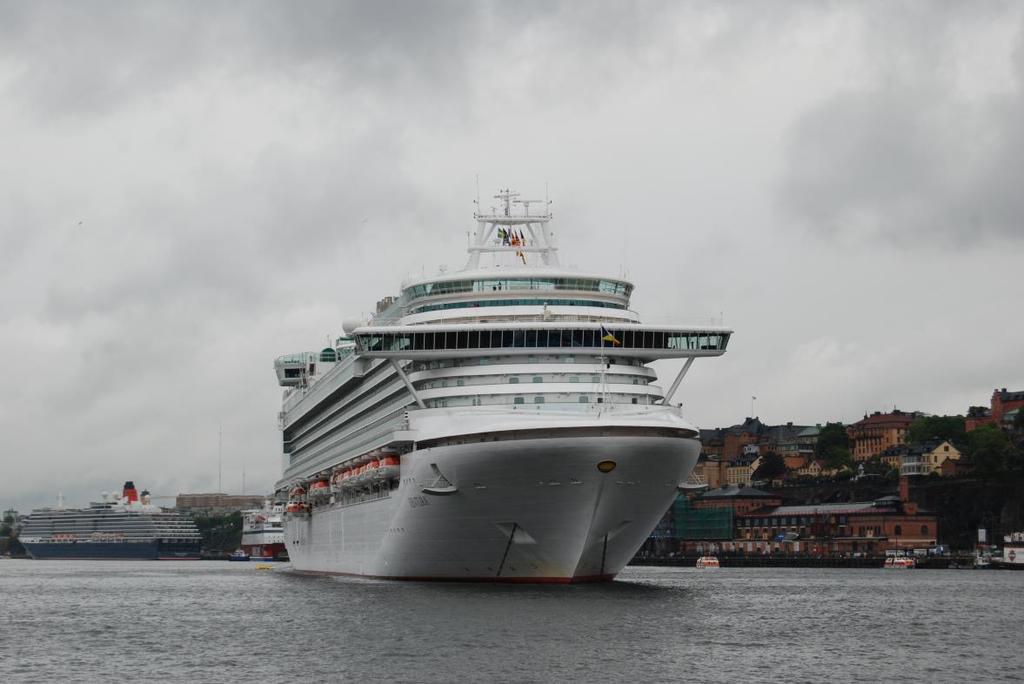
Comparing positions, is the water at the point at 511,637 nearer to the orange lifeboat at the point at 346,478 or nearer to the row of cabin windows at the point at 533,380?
the orange lifeboat at the point at 346,478

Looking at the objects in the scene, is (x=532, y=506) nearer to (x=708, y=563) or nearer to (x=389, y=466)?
(x=389, y=466)

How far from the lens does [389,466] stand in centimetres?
6875

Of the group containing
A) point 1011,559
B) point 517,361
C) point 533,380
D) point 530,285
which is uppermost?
point 530,285

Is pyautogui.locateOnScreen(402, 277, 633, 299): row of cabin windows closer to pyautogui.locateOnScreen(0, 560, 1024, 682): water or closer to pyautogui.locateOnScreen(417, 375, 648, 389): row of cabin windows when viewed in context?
pyautogui.locateOnScreen(417, 375, 648, 389): row of cabin windows

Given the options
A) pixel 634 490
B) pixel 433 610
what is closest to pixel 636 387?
pixel 634 490

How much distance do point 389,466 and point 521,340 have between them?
330 inches

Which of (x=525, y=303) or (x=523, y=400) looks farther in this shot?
(x=525, y=303)

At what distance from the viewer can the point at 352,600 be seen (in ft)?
209

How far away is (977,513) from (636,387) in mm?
136874

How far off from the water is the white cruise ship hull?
136 centimetres

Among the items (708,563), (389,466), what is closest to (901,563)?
(708,563)

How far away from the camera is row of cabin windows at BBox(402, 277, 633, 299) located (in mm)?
70000

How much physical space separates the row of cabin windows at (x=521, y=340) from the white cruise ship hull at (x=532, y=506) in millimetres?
4481

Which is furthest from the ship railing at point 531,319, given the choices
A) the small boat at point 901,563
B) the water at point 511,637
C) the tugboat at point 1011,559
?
the small boat at point 901,563
